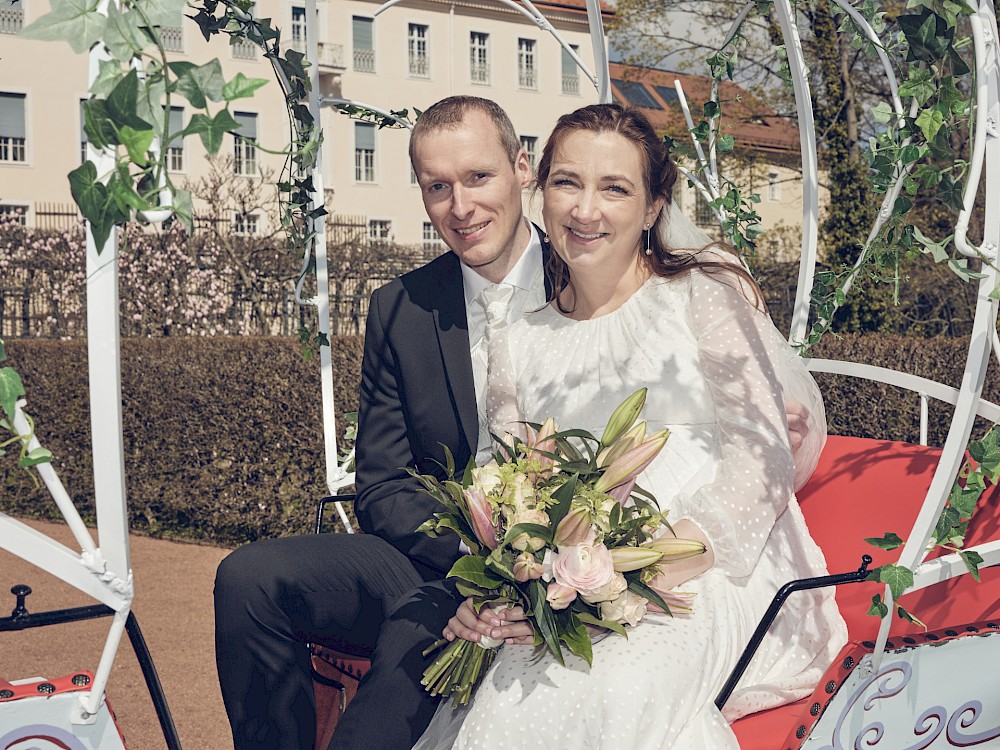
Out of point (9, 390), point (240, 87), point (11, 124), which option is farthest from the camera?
point (11, 124)

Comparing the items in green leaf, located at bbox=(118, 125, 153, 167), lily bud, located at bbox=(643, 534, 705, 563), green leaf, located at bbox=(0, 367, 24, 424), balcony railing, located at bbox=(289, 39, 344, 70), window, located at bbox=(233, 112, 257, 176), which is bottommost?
lily bud, located at bbox=(643, 534, 705, 563)

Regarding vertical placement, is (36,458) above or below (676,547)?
above

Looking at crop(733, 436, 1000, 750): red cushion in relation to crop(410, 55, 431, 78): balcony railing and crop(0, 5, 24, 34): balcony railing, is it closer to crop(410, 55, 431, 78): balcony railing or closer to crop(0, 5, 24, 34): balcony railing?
crop(0, 5, 24, 34): balcony railing

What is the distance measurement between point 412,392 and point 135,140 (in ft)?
4.88

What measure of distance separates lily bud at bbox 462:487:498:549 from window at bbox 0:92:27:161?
23921 mm

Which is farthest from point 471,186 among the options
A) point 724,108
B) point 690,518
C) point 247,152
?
point 247,152

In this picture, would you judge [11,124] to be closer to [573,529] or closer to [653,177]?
[653,177]

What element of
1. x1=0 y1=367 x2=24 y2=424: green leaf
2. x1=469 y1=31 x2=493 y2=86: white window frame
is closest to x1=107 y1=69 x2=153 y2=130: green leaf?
x1=0 y1=367 x2=24 y2=424: green leaf

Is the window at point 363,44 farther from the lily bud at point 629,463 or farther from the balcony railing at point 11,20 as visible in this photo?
the lily bud at point 629,463

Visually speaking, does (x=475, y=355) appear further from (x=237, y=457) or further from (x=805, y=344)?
(x=237, y=457)

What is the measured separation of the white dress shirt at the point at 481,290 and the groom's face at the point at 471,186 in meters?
0.06

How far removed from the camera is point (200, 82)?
1.42 m

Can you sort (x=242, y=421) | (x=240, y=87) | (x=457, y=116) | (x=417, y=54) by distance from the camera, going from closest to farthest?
(x=240, y=87)
(x=457, y=116)
(x=242, y=421)
(x=417, y=54)

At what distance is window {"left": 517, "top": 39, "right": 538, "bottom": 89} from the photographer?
29.0 metres
